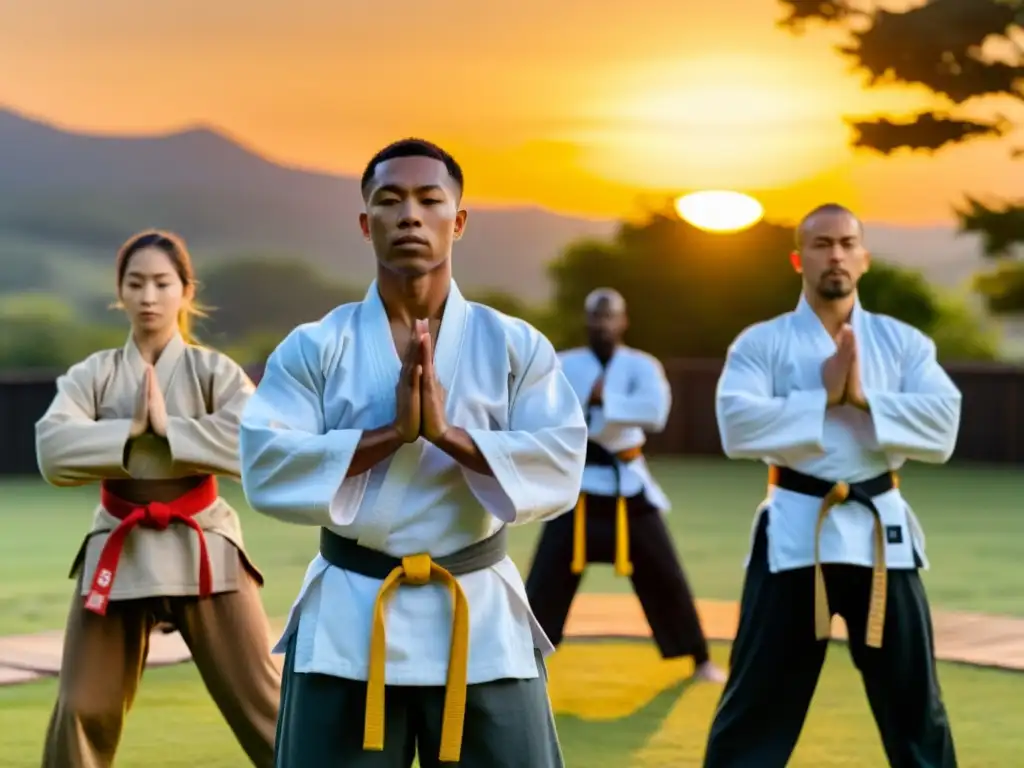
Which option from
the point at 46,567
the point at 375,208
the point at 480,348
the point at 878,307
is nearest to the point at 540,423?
the point at 480,348

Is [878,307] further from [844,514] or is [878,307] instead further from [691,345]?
[844,514]

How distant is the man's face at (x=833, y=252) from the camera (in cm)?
407

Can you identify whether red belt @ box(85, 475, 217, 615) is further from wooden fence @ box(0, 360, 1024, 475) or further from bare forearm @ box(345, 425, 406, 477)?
wooden fence @ box(0, 360, 1024, 475)

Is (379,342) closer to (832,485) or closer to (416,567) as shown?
(416,567)

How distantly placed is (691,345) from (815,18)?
25.4 ft

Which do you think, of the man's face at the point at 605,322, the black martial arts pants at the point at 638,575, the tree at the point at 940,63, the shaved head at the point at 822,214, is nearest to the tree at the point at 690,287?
the tree at the point at 940,63

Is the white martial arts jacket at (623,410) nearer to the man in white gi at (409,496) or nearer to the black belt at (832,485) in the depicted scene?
the black belt at (832,485)

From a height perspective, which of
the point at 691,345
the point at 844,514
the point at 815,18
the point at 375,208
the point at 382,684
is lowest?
the point at 382,684

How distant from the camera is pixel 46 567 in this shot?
32.1ft

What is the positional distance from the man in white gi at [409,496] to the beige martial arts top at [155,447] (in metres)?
1.23

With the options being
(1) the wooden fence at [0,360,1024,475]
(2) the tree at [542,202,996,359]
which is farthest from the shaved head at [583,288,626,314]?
(2) the tree at [542,202,996,359]

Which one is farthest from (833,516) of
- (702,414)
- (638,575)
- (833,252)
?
(702,414)

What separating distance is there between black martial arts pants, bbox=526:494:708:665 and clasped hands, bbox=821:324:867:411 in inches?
91.8

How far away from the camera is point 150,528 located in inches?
155
